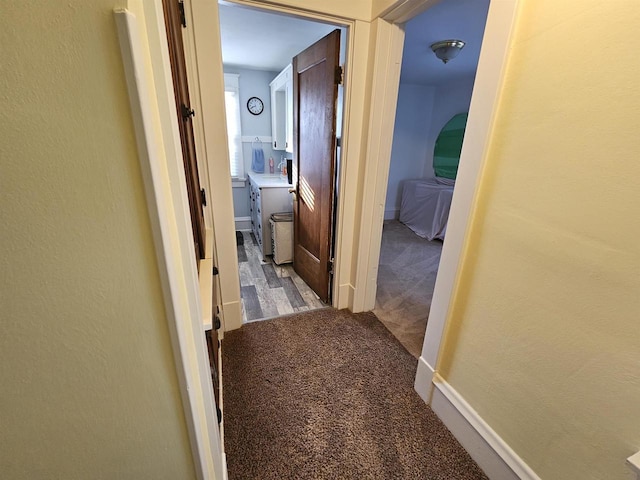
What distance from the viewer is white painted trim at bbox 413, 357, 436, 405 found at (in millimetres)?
1447

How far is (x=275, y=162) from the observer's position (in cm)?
441

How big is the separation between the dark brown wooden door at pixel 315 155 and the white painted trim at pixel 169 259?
1.57 meters

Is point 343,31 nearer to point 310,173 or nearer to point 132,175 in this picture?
point 310,173

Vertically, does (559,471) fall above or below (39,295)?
below

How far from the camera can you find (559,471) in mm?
940

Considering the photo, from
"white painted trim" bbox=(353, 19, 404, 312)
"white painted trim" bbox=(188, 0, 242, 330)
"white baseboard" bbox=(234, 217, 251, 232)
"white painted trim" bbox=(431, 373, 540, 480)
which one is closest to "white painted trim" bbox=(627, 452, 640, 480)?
"white painted trim" bbox=(431, 373, 540, 480)

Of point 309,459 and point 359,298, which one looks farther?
point 359,298

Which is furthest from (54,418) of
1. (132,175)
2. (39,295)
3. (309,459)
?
(309,459)

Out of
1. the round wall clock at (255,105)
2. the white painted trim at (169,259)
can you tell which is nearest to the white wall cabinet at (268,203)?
the round wall clock at (255,105)

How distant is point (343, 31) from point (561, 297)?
6.80ft

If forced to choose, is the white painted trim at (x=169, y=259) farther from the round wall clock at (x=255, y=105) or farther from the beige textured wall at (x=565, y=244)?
the round wall clock at (x=255, y=105)

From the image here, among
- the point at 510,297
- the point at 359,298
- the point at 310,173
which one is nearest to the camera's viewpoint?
the point at 510,297

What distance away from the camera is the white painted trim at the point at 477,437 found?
1076mm

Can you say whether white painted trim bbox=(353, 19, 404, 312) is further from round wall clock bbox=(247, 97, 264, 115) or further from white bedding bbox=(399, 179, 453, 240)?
round wall clock bbox=(247, 97, 264, 115)
